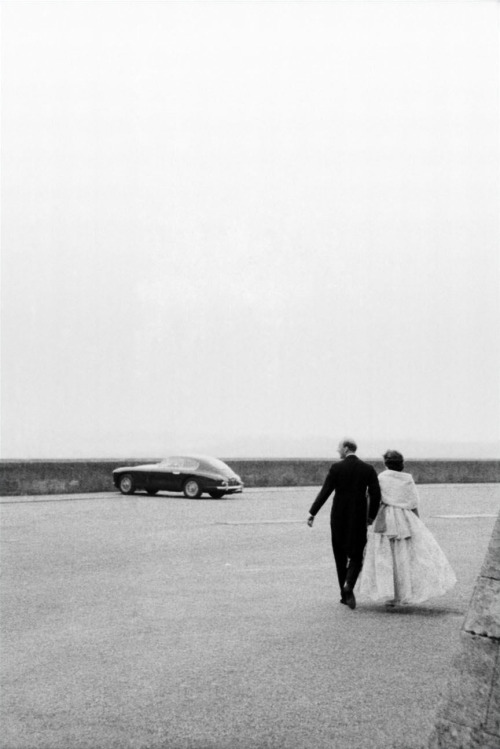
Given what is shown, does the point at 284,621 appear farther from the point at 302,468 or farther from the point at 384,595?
the point at 302,468

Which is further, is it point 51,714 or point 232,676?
point 232,676

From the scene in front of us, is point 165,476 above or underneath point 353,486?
underneath

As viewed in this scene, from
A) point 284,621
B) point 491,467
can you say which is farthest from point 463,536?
point 491,467

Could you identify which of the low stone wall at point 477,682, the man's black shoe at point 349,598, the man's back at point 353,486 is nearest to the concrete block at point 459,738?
the low stone wall at point 477,682

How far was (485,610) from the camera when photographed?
3.71 m

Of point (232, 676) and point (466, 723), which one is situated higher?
point (466, 723)

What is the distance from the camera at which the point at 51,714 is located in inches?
212

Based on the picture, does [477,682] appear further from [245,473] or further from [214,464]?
[245,473]

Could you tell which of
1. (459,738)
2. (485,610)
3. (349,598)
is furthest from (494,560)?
(349,598)

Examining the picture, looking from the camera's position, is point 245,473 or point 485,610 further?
point 245,473

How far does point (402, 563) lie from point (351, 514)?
69cm

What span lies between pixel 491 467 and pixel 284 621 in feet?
97.8

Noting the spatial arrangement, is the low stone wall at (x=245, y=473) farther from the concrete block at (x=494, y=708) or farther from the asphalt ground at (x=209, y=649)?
the concrete block at (x=494, y=708)

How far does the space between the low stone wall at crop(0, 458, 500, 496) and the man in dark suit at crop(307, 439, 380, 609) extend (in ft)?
62.1
